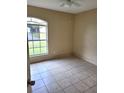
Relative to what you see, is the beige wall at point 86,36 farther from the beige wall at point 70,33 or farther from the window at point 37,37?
the window at point 37,37

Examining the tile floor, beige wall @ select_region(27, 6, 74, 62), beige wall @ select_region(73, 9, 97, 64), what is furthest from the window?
beige wall @ select_region(73, 9, 97, 64)

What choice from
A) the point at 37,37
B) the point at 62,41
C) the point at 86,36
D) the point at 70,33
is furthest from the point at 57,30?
the point at 86,36

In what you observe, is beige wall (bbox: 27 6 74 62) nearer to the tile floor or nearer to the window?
the window

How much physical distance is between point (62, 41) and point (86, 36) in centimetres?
132

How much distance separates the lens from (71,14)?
5.57 m

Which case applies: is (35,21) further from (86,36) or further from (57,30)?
(86,36)

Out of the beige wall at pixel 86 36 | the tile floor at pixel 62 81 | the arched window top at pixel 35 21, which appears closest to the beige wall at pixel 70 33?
the beige wall at pixel 86 36

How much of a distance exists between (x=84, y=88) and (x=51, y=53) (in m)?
2.80

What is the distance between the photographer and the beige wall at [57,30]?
4492 mm

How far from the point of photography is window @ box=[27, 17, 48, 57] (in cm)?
448

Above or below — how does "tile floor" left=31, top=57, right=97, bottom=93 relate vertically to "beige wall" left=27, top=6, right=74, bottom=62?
below
